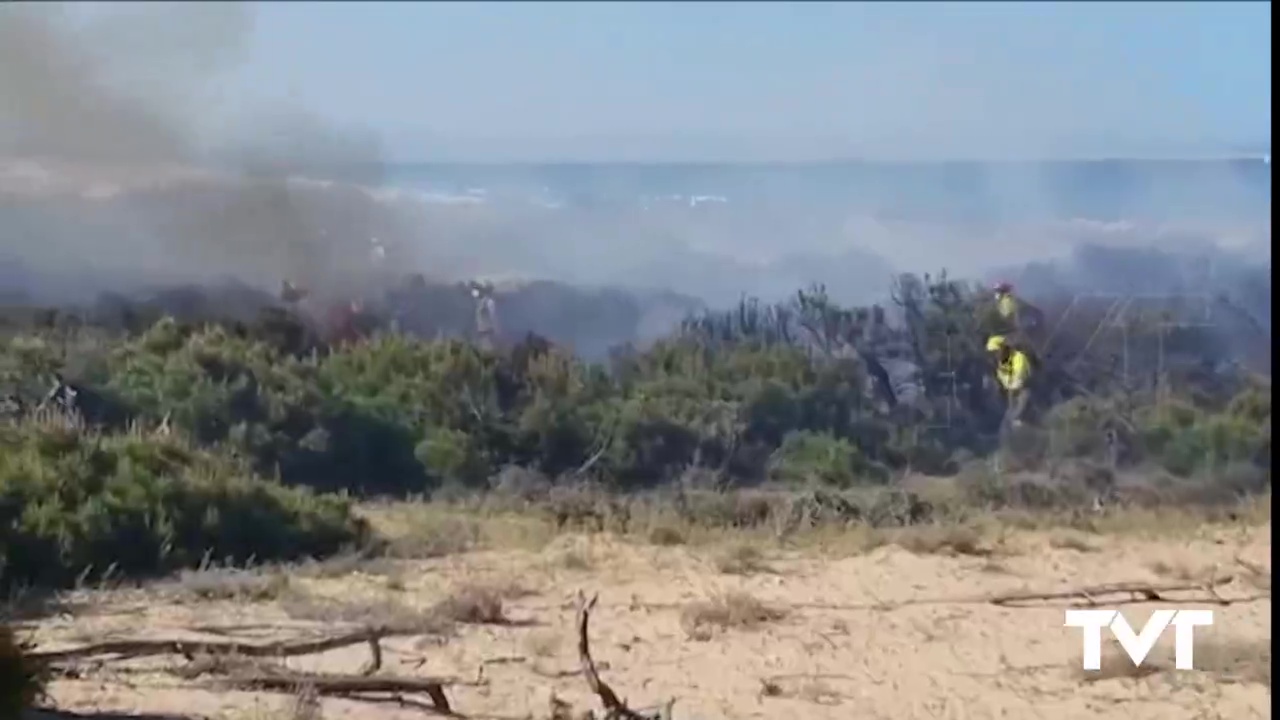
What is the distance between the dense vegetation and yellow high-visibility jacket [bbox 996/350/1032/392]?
0.13ft

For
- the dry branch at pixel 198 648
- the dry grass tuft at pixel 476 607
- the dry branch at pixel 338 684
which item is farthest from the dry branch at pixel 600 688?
the dry branch at pixel 198 648

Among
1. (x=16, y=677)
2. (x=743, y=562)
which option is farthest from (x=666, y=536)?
(x=16, y=677)

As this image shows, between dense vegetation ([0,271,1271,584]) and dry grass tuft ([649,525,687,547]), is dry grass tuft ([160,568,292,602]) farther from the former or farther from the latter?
dry grass tuft ([649,525,687,547])

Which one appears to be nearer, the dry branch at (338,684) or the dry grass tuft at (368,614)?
the dry branch at (338,684)

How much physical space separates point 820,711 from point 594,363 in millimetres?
1083

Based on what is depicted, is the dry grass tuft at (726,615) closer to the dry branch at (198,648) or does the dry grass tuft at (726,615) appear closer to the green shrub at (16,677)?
the dry branch at (198,648)

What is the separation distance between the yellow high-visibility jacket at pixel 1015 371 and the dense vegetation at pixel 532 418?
0.13 feet

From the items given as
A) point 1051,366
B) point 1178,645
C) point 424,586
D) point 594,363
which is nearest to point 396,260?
point 594,363

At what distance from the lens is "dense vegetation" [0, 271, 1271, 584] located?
3916mm

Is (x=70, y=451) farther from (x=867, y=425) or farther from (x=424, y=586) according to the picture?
(x=867, y=425)

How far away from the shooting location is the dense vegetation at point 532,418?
392 centimetres

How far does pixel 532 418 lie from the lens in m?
4.16

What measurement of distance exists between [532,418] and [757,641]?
2.68ft

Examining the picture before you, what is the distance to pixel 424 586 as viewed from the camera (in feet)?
12.9
